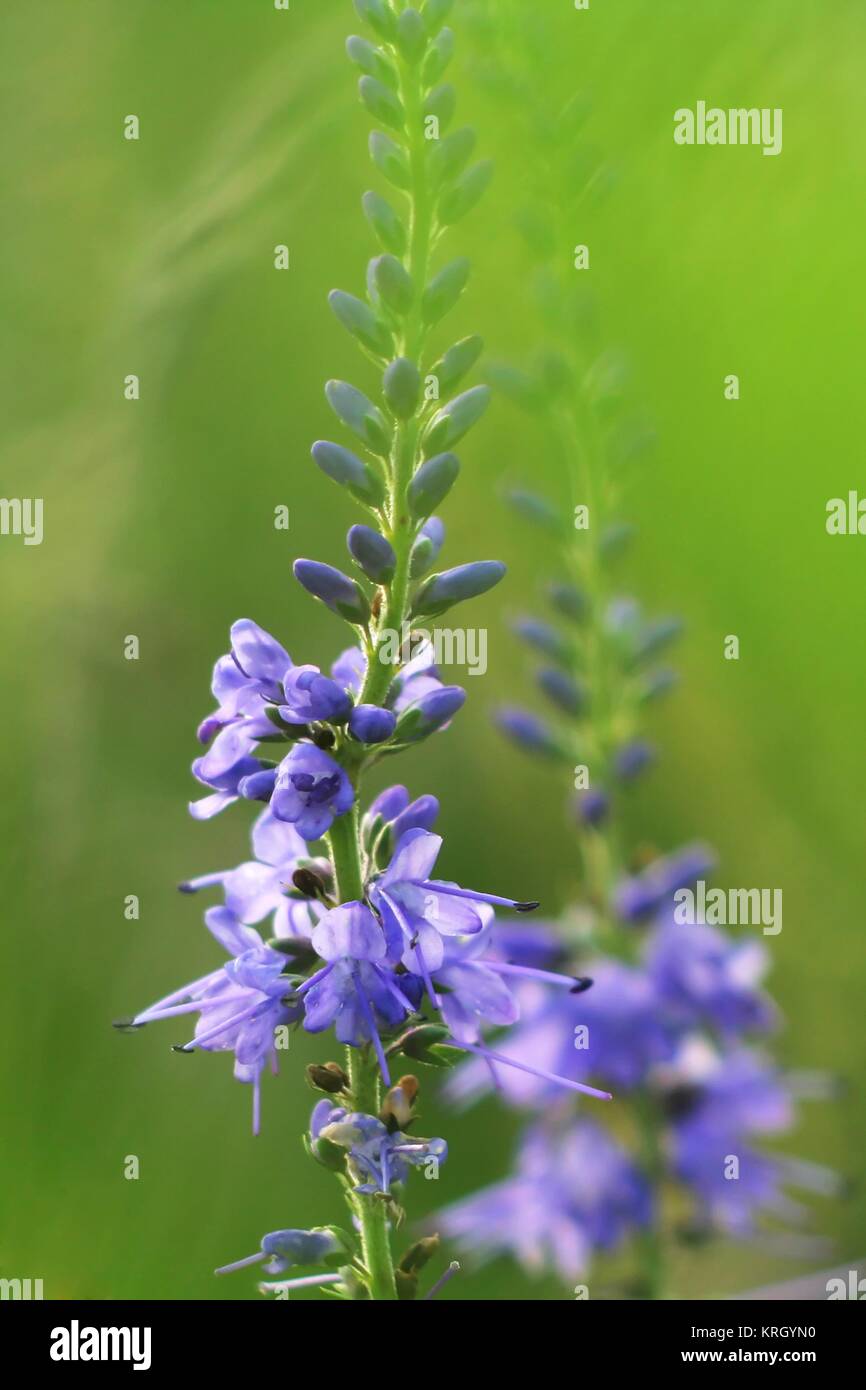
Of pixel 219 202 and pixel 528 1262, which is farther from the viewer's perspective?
pixel 219 202

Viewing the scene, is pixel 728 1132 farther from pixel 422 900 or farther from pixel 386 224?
pixel 386 224

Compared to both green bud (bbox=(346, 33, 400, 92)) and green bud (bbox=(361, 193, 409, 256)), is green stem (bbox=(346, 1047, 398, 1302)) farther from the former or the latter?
green bud (bbox=(346, 33, 400, 92))

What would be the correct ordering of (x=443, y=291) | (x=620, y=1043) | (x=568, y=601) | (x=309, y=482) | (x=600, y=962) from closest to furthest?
(x=443, y=291)
(x=620, y=1043)
(x=600, y=962)
(x=568, y=601)
(x=309, y=482)

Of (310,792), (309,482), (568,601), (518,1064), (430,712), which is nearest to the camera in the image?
(518,1064)

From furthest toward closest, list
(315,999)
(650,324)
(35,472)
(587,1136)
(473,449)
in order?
(473,449)
(650,324)
(35,472)
(587,1136)
(315,999)

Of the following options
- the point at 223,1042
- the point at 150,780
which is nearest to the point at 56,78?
the point at 150,780

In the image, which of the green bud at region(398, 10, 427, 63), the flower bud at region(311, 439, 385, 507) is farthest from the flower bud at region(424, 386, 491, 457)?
the green bud at region(398, 10, 427, 63)

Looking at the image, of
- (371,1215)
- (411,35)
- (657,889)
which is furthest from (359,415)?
(657,889)

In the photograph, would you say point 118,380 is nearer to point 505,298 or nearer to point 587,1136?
point 505,298
